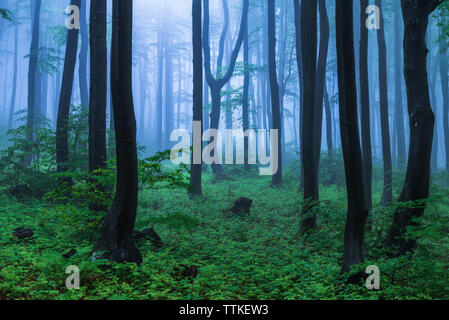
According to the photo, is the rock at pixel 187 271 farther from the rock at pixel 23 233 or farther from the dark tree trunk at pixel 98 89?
the rock at pixel 23 233

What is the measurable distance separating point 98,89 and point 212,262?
5.07 metres

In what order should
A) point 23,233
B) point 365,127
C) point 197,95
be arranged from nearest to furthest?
point 23,233
point 365,127
point 197,95

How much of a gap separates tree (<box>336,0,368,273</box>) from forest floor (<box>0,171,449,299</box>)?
2.55 ft

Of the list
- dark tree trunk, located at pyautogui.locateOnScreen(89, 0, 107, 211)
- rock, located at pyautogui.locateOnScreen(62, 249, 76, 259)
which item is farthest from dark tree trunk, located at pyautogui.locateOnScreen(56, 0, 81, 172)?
rock, located at pyautogui.locateOnScreen(62, 249, 76, 259)

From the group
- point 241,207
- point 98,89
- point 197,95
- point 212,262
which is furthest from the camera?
point 197,95

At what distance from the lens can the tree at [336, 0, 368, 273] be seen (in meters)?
5.19

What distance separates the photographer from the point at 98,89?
25.9 feet

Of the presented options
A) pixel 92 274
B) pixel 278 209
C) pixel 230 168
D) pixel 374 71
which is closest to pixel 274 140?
pixel 230 168

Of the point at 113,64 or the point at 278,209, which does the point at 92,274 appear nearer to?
the point at 113,64

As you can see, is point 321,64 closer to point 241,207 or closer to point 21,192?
point 241,207

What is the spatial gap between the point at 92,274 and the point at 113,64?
361 cm

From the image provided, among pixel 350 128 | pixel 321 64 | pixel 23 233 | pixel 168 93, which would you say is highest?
pixel 168 93

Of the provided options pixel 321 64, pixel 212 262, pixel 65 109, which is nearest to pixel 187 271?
pixel 212 262

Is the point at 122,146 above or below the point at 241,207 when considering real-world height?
above
